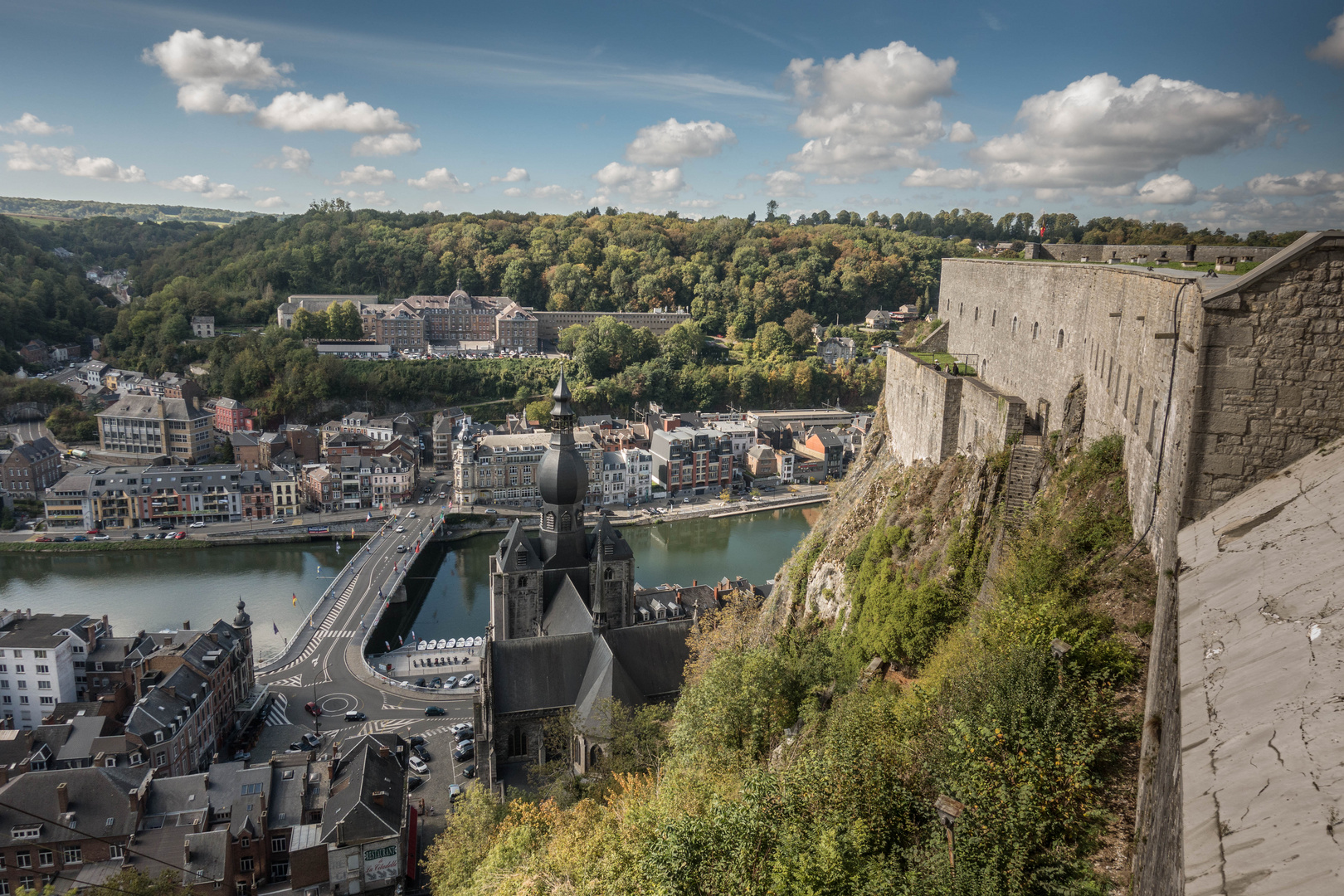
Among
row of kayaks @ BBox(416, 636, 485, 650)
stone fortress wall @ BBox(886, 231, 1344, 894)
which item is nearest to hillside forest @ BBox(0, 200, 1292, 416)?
row of kayaks @ BBox(416, 636, 485, 650)

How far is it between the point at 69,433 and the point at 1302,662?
191 feet

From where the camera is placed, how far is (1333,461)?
4.90 metres

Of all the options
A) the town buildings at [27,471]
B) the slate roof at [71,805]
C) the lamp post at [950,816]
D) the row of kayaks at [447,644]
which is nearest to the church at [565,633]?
the row of kayaks at [447,644]

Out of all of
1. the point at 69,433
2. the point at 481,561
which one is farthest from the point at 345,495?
the point at 69,433

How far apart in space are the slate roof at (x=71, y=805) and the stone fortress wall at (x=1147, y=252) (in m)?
19.7

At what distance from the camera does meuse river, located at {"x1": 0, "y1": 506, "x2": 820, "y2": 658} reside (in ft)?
94.2

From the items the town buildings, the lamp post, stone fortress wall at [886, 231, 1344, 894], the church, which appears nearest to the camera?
stone fortress wall at [886, 231, 1344, 894]

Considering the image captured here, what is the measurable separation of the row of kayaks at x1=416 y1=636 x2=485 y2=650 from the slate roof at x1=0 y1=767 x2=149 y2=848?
414 inches

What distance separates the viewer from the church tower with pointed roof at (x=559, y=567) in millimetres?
18312

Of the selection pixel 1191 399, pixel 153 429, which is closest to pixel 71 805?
pixel 1191 399

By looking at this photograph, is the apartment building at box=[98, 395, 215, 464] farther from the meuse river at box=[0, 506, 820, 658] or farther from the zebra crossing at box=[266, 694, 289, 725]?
the zebra crossing at box=[266, 694, 289, 725]

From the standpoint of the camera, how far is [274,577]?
32625 mm

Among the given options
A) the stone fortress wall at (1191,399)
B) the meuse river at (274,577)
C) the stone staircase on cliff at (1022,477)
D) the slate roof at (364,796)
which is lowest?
the meuse river at (274,577)

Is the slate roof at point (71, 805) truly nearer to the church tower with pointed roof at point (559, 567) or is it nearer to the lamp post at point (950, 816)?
the church tower with pointed roof at point (559, 567)
